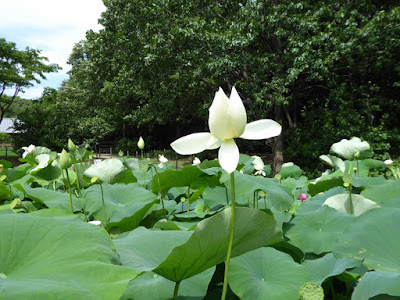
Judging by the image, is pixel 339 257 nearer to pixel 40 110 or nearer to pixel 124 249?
pixel 124 249

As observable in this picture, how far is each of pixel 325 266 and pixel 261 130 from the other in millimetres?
342

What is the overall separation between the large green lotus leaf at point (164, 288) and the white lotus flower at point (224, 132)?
22cm

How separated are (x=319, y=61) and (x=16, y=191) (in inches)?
222

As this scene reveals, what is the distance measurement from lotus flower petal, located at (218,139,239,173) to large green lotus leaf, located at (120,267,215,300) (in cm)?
22

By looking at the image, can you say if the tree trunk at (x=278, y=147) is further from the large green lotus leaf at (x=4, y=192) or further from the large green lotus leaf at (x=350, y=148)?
the large green lotus leaf at (x=4, y=192)

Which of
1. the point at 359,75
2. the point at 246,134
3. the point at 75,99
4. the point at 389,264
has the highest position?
the point at 75,99

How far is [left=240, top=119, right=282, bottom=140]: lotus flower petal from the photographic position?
0.43 metres

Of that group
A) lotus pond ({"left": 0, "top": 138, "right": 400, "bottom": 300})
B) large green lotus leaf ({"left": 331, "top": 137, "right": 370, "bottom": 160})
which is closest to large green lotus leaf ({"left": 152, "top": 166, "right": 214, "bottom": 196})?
lotus pond ({"left": 0, "top": 138, "right": 400, "bottom": 300})

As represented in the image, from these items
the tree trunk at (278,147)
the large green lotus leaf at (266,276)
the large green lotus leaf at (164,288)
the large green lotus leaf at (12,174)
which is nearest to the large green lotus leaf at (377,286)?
the large green lotus leaf at (266,276)

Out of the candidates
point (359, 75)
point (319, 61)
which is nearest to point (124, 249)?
point (319, 61)

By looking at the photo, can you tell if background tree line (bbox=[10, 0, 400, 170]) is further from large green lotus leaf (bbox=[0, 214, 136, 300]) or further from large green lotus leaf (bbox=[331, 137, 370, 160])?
large green lotus leaf (bbox=[0, 214, 136, 300])

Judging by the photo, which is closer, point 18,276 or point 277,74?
point 18,276

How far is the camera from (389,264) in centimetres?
49

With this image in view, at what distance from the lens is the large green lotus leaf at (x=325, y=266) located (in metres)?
0.51
